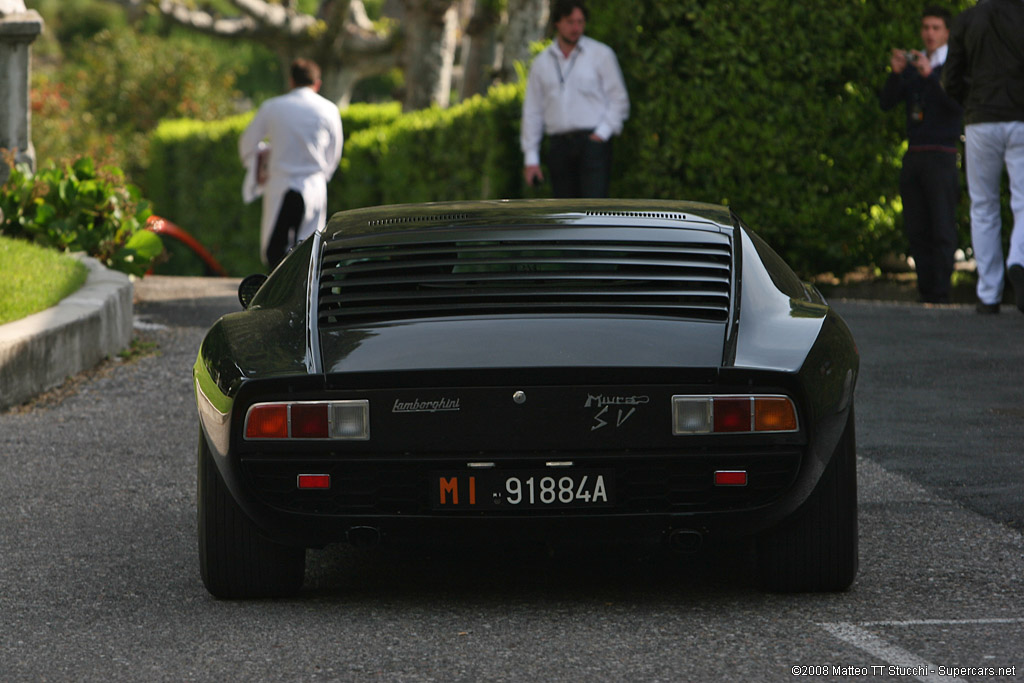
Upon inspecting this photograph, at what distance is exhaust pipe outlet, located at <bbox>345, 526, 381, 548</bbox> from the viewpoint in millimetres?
4219

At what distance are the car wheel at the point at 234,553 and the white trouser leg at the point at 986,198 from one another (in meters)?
7.09

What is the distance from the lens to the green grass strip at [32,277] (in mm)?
8893

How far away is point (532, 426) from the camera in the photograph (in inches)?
161

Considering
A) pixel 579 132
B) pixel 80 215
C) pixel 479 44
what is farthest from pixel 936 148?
pixel 479 44

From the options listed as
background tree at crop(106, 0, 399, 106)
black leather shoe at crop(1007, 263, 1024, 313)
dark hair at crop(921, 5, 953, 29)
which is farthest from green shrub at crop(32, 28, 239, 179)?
black leather shoe at crop(1007, 263, 1024, 313)

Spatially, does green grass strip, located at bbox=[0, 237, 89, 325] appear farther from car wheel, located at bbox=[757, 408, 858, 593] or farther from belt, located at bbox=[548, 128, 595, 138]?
car wheel, located at bbox=[757, 408, 858, 593]

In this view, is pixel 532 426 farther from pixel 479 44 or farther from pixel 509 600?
pixel 479 44

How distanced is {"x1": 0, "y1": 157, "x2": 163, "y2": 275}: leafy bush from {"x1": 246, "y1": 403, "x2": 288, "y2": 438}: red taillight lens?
7790 mm

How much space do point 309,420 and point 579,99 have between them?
8.34 m

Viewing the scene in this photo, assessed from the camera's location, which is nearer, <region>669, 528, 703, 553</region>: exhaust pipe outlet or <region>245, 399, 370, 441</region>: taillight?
<region>245, 399, 370, 441</region>: taillight


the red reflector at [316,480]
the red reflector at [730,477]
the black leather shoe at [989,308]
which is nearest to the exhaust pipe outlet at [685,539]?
the red reflector at [730,477]

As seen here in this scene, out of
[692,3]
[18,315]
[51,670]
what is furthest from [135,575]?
[692,3]

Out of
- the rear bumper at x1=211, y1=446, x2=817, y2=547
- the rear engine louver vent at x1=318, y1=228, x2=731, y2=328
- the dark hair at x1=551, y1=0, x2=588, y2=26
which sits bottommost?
the rear bumper at x1=211, y1=446, x2=817, y2=547

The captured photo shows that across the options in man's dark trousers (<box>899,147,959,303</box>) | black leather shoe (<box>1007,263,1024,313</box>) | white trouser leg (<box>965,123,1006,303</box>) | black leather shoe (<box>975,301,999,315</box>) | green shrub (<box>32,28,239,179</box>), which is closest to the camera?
black leather shoe (<box>1007,263,1024,313</box>)
